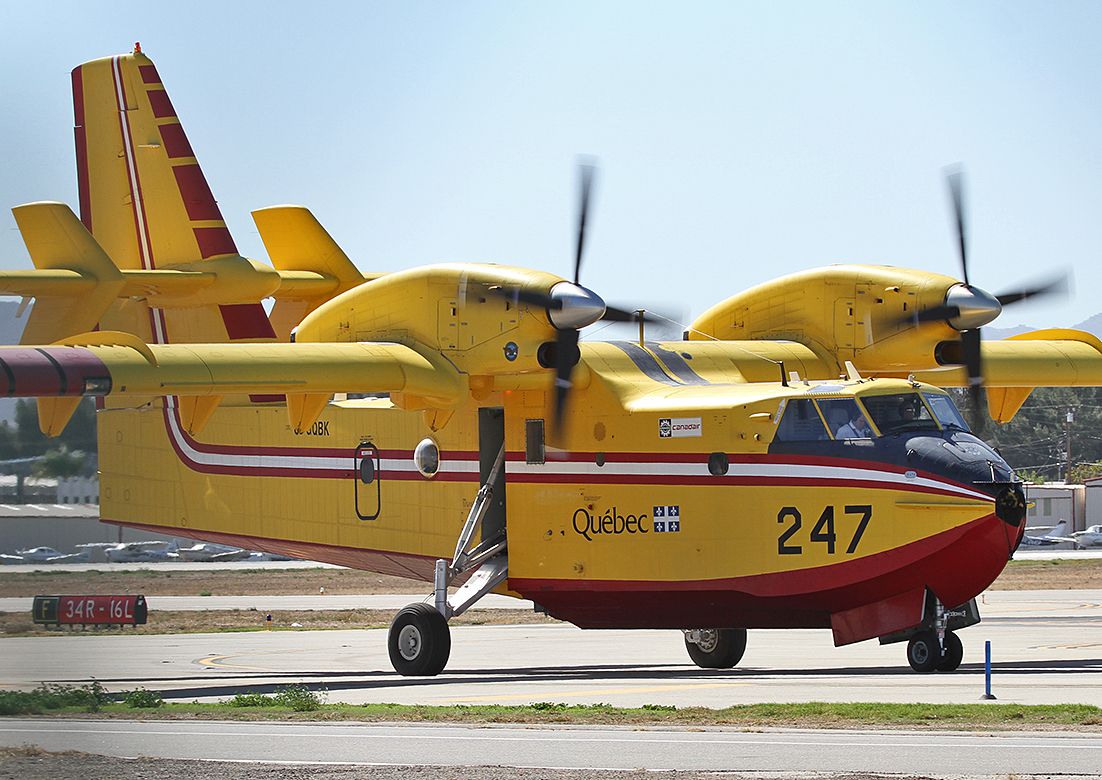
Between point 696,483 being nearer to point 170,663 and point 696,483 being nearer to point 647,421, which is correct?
point 647,421

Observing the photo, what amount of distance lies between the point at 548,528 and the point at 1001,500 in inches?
256

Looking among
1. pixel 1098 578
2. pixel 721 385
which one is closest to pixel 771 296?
pixel 721 385

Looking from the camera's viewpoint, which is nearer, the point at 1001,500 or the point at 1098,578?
the point at 1001,500

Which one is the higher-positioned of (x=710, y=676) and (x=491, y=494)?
(x=491, y=494)

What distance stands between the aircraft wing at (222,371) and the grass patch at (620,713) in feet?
12.2

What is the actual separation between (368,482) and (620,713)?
8880 millimetres

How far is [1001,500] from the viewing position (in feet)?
59.3

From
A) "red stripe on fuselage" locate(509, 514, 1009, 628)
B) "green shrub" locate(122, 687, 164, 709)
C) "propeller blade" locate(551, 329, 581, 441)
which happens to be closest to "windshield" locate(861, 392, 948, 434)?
"red stripe on fuselage" locate(509, 514, 1009, 628)

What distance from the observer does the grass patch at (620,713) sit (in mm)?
14539

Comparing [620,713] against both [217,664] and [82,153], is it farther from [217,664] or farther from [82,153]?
[82,153]

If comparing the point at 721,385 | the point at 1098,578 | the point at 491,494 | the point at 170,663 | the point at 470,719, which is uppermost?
the point at 721,385

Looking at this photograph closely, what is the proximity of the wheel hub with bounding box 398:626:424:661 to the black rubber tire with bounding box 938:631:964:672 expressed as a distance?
6877mm

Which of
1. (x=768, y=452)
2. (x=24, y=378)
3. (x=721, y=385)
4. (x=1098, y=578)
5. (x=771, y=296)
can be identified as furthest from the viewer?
(x=1098, y=578)

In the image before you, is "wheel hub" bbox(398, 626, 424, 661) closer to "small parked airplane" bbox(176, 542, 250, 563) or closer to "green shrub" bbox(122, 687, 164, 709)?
"green shrub" bbox(122, 687, 164, 709)
